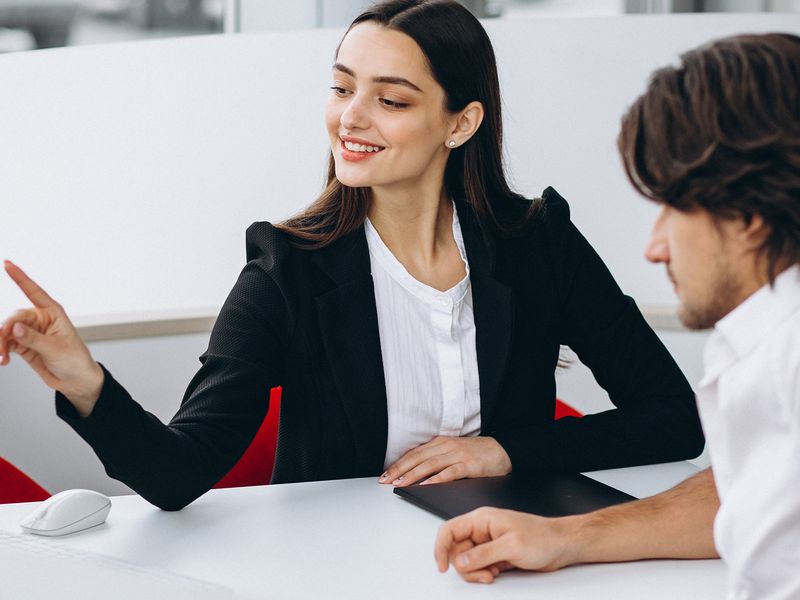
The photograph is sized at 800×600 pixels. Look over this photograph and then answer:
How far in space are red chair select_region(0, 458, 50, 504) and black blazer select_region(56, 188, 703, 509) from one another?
65 centimetres

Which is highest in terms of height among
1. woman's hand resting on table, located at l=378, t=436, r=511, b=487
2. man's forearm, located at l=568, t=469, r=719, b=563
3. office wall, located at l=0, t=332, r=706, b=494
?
man's forearm, located at l=568, t=469, r=719, b=563

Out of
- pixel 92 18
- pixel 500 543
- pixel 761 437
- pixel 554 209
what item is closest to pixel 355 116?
pixel 554 209

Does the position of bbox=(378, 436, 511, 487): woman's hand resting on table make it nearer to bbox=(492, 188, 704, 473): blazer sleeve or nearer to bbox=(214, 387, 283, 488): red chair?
bbox=(492, 188, 704, 473): blazer sleeve

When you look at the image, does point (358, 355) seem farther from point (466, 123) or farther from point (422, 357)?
point (466, 123)

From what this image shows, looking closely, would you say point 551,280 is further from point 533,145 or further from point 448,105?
point 533,145

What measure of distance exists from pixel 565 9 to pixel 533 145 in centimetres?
49

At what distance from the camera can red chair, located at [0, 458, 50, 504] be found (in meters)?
2.09

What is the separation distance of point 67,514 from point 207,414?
0.27 metres

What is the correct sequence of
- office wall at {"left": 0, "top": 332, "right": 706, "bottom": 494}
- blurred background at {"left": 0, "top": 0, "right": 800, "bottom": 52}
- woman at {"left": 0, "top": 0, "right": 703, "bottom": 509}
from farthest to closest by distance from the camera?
blurred background at {"left": 0, "top": 0, "right": 800, "bottom": 52} → office wall at {"left": 0, "top": 332, "right": 706, "bottom": 494} → woman at {"left": 0, "top": 0, "right": 703, "bottom": 509}

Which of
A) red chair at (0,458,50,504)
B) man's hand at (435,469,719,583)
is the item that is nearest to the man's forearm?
man's hand at (435,469,719,583)

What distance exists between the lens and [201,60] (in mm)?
2578

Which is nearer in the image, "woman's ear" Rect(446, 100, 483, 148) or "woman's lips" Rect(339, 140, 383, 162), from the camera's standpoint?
"woman's lips" Rect(339, 140, 383, 162)

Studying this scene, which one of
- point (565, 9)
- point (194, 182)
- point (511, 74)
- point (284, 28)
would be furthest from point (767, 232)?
point (284, 28)

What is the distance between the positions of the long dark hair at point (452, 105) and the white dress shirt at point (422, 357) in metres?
0.09
